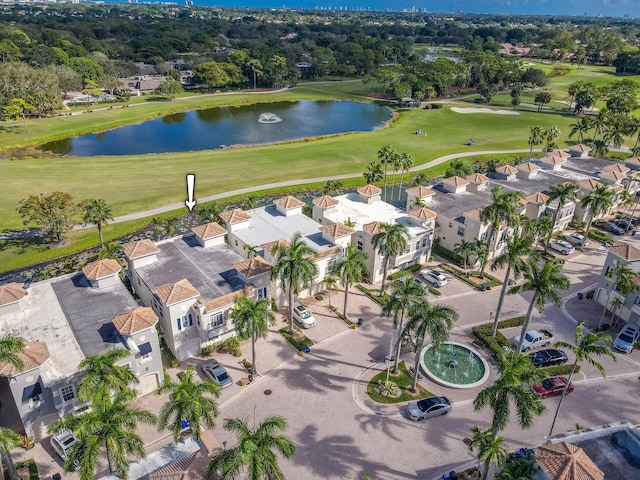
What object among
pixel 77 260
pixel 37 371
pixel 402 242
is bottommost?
pixel 77 260

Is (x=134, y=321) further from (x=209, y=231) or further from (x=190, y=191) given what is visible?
(x=190, y=191)

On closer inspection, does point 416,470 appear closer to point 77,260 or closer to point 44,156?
point 77,260

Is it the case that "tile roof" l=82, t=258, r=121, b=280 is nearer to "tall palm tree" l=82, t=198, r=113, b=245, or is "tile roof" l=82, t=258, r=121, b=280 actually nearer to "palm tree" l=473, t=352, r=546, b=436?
"tall palm tree" l=82, t=198, r=113, b=245

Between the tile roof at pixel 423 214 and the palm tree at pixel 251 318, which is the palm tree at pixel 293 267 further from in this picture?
the tile roof at pixel 423 214

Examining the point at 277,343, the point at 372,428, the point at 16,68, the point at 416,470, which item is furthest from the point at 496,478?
the point at 16,68

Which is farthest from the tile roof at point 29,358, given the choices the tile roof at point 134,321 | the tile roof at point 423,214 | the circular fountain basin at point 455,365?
the tile roof at point 423,214

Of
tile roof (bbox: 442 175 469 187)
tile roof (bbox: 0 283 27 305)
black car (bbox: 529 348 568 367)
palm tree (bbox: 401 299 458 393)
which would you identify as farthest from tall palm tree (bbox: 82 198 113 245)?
black car (bbox: 529 348 568 367)
